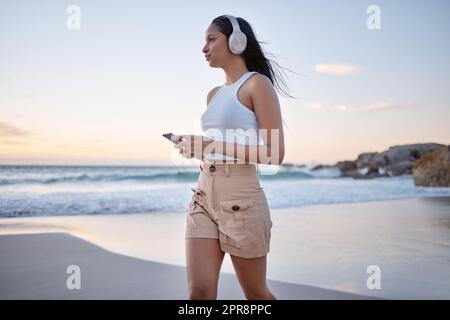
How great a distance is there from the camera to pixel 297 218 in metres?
8.34

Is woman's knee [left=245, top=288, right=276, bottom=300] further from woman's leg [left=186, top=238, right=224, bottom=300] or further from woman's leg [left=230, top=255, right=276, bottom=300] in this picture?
woman's leg [left=186, top=238, right=224, bottom=300]

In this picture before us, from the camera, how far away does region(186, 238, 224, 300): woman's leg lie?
2305 millimetres

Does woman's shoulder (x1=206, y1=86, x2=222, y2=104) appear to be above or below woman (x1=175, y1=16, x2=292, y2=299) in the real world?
above

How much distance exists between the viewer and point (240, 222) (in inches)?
91.5

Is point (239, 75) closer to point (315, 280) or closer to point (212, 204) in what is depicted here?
point (212, 204)

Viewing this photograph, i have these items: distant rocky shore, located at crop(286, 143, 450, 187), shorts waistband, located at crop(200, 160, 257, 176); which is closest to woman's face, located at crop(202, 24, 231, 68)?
shorts waistband, located at crop(200, 160, 257, 176)

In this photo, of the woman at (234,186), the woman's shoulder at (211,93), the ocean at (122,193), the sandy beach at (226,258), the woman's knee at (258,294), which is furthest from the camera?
the ocean at (122,193)

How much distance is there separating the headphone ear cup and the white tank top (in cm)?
13

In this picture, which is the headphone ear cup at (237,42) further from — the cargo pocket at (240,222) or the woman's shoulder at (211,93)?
the cargo pocket at (240,222)

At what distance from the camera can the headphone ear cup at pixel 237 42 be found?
2.46 m

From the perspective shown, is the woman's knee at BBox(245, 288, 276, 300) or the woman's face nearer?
the woman's knee at BBox(245, 288, 276, 300)

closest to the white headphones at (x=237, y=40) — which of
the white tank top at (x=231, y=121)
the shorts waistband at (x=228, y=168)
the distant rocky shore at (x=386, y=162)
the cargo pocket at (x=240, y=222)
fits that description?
the white tank top at (x=231, y=121)

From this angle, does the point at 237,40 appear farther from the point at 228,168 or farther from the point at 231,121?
the point at 228,168

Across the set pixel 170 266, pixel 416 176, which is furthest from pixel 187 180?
pixel 170 266
